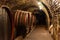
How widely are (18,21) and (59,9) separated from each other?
590 centimetres

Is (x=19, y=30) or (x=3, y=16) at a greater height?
(x=3, y=16)

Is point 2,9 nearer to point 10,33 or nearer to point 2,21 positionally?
point 2,21

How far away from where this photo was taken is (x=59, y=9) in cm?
1007

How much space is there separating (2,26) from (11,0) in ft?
12.5

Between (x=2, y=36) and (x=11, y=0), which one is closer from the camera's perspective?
(x=2, y=36)

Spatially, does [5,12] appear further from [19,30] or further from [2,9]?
[19,30]

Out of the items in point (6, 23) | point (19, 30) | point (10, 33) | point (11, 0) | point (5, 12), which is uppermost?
point (11, 0)

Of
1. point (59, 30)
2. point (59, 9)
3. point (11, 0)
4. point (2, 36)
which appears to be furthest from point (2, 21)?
point (59, 9)

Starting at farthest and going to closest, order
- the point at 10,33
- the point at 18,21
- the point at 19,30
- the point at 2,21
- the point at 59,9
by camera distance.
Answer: the point at 59,9, the point at 19,30, the point at 18,21, the point at 10,33, the point at 2,21

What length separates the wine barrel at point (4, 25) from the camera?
2.34 meters

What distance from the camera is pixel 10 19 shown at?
252 centimetres

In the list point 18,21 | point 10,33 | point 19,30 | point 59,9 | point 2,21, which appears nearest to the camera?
point 2,21

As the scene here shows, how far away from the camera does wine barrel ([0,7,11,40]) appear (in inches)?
92.2

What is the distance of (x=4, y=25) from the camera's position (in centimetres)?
239
